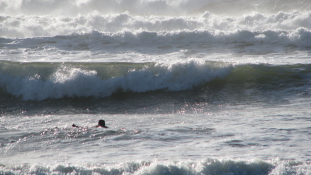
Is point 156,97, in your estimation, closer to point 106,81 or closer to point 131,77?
point 131,77

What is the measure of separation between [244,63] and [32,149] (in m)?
7.25

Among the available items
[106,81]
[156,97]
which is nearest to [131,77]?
[106,81]

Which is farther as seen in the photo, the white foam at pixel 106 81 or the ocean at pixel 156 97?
the white foam at pixel 106 81

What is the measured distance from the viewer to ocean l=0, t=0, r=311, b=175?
454 centimetres

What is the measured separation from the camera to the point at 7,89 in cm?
957

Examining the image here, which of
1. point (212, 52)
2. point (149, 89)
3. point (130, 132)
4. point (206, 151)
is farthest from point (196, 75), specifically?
point (206, 151)

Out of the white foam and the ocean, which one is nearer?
the ocean

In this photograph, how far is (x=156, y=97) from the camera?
884 cm

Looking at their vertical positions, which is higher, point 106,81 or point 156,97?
point 106,81

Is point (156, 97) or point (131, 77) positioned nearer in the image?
point (156, 97)

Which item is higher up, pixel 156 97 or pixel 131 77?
pixel 131 77

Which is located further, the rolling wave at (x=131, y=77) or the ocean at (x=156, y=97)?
the rolling wave at (x=131, y=77)

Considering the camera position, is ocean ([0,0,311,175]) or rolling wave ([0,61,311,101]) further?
rolling wave ([0,61,311,101])

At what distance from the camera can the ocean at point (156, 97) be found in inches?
179
